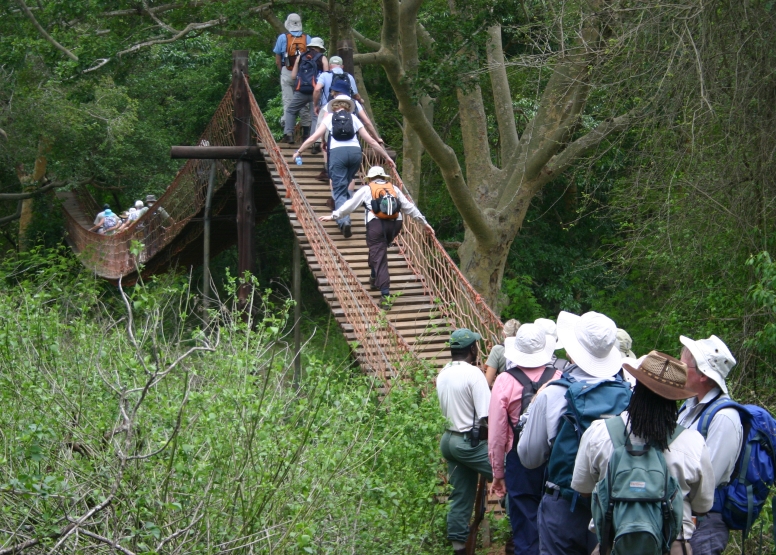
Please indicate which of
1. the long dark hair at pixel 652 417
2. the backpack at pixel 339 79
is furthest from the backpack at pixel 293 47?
the long dark hair at pixel 652 417

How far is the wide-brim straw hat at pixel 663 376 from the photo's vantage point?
10.3 ft

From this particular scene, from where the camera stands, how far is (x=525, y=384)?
4.43 meters

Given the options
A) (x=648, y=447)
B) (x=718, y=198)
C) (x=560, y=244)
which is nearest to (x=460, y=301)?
(x=718, y=198)

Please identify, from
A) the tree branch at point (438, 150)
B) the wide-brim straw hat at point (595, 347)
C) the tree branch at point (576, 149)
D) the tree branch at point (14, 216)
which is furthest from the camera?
the tree branch at point (14, 216)

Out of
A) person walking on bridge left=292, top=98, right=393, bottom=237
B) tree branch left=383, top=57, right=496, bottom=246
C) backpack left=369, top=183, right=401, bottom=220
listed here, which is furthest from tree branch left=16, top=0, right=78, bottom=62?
backpack left=369, top=183, right=401, bottom=220

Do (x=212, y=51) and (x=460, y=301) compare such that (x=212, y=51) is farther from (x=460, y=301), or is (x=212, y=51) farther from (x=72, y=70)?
(x=460, y=301)

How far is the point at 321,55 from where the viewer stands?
9836 millimetres

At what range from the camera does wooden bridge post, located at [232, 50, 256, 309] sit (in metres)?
10.8

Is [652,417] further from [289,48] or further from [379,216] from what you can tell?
[289,48]

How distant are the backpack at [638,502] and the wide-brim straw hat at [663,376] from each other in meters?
0.18

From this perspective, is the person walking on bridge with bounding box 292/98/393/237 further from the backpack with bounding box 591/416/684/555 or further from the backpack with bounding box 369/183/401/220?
the backpack with bounding box 591/416/684/555

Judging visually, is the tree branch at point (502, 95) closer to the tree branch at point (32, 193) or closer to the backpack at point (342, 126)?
the backpack at point (342, 126)

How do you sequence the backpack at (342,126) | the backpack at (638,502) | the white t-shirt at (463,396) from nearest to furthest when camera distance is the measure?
the backpack at (638,502)
the white t-shirt at (463,396)
the backpack at (342,126)

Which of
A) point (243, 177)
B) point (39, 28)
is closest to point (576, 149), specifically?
point (243, 177)
